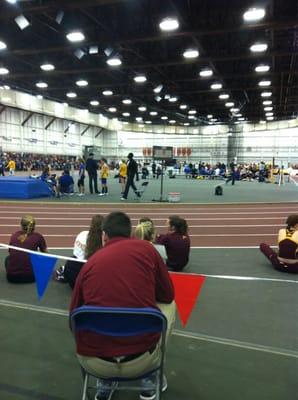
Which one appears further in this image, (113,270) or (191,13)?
(191,13)

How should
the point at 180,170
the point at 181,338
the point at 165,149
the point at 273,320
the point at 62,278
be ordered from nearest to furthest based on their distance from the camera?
the point at 181,338 → the point at 273,320 → the point at 62,278 → the point at 165,149 → the point at 180,170

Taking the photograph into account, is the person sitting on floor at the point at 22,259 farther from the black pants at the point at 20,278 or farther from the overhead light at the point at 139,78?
the overhead light at the point at 139,78

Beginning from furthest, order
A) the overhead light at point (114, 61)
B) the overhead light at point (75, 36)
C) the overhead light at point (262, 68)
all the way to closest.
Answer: the overhead light at point (262, 68) → the overhead light at point (114, 61) → the overhead light at point (75, 36)

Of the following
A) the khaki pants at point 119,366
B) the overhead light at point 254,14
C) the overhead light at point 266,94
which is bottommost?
the khaki pants at point 119,366

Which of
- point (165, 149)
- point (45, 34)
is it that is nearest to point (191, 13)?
point (165, 149)

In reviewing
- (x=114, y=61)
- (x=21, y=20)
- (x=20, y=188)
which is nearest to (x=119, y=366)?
(x=21, y=20)

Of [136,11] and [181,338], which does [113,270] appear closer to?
[181,338]

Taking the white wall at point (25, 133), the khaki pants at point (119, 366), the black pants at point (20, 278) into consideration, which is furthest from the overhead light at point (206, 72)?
the khaki pants at point (119, 366)

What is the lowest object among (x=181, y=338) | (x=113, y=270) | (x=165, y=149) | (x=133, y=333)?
(x=181, y=338)

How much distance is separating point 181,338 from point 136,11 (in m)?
14.5

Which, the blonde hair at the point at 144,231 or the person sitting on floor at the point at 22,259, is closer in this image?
the blonde hair at the point at 144,231

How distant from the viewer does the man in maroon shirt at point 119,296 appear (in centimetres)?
219

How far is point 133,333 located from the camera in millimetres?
2154

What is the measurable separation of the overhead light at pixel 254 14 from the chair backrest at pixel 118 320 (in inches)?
572
